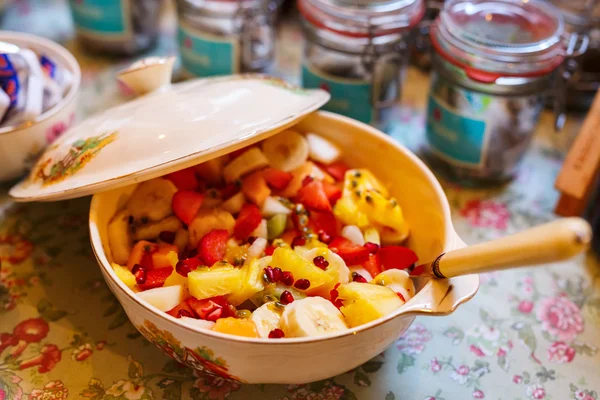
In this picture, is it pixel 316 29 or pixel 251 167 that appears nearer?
pixel 251 167

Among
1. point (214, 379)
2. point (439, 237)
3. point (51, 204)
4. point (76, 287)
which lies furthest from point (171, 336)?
point (51, 204)

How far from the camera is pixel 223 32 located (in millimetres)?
1383

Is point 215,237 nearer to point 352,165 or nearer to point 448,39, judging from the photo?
point 352,165

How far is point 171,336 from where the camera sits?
76 centimetres

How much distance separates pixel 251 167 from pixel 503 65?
0.53 metres

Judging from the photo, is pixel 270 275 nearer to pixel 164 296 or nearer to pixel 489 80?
pixel 164 296

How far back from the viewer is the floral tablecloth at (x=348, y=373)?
876mm

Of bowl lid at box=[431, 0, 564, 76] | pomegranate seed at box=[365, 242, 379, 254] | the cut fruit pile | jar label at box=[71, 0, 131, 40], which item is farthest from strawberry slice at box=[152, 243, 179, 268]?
jar label at box=[71, 0, 131, 40]

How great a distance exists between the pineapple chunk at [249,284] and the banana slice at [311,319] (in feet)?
0.23

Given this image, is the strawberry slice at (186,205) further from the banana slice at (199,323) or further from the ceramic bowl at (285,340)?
the banana slice at (199,323)

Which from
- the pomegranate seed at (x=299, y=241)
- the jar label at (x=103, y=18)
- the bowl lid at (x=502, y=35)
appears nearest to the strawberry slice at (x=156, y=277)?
the pomegranate seed at (x=299, y=241)

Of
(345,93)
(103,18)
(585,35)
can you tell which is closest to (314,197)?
(345,93)

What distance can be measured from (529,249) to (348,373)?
0.41 metres

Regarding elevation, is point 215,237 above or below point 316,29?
below
